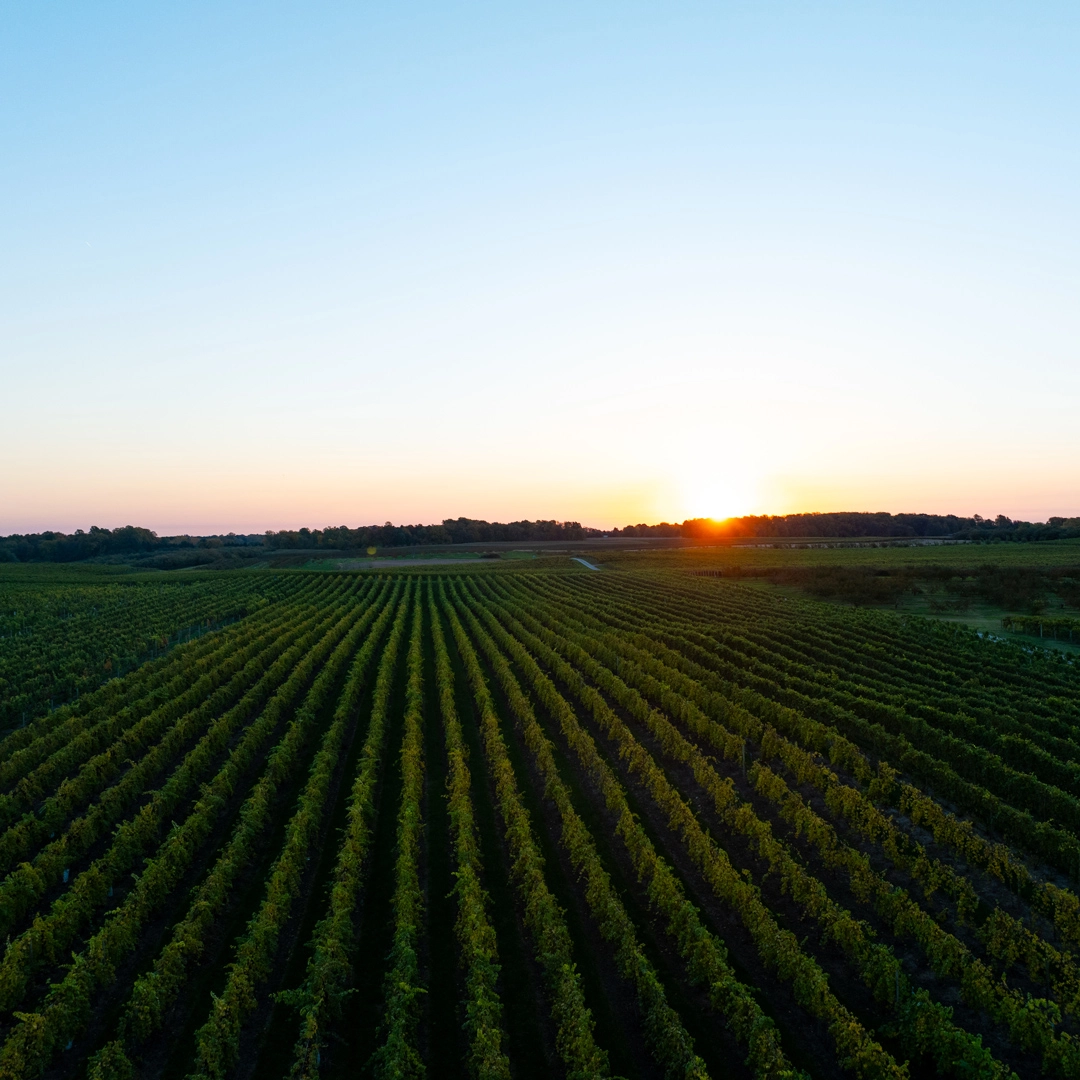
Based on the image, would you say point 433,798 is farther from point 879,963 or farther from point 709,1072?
point 879,963

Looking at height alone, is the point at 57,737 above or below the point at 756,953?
above

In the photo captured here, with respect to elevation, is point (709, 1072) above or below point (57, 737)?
below

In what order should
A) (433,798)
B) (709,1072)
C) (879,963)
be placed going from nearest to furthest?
(709,1072), (879,963), (433,798)

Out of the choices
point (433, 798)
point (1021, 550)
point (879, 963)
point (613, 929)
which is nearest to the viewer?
point (879, 963)

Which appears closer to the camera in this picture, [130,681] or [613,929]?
[613,929]

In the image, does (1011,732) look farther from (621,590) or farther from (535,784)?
(621,590)

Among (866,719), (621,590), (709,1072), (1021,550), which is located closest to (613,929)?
(709,1072)

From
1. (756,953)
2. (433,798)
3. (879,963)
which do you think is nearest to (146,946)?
(433,798)
